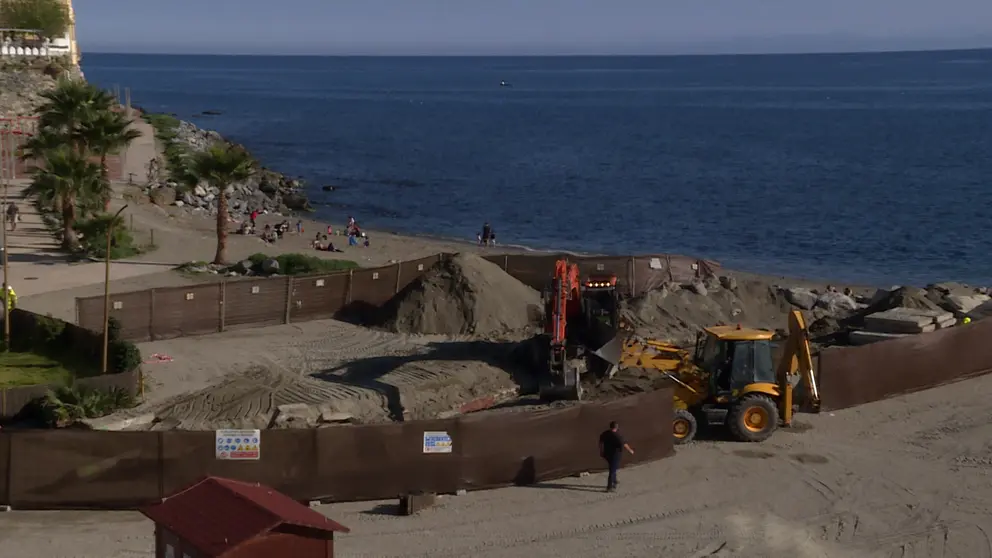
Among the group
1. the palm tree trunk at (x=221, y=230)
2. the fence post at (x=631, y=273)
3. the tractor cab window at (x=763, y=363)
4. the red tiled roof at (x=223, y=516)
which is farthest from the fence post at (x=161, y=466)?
the palm tree trunk at (x=221, y=230)

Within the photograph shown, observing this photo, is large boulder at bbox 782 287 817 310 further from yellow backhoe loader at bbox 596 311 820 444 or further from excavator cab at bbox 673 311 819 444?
excavator cab at bbox 673 311 819 444

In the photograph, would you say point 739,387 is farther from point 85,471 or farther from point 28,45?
point 28,45

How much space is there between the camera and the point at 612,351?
869 inches

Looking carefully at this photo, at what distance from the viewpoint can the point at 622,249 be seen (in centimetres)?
5219

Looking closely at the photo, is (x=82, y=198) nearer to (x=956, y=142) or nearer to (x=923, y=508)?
(x=923, y=508)

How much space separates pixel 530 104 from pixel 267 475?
6004 inches

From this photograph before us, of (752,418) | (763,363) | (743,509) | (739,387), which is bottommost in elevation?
(743,509)

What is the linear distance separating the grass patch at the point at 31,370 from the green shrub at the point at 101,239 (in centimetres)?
1071

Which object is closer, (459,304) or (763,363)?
(763,363)

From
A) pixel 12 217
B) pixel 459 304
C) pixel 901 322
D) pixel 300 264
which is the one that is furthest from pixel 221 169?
pixel 901 322

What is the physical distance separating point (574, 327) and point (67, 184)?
778 inches

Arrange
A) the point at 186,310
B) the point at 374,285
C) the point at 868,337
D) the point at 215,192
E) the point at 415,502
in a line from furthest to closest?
the point at 215,192, the point at 374,285, the point at 186,310, the point at 868,337, the point at 415,502

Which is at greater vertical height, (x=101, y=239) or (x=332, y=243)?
(x=101, y=239)

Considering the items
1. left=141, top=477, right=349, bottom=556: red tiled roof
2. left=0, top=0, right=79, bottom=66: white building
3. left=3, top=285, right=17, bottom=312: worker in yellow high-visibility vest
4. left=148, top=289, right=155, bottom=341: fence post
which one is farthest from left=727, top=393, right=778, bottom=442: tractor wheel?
left=0, top=0, right=79, bottom=66: white building
